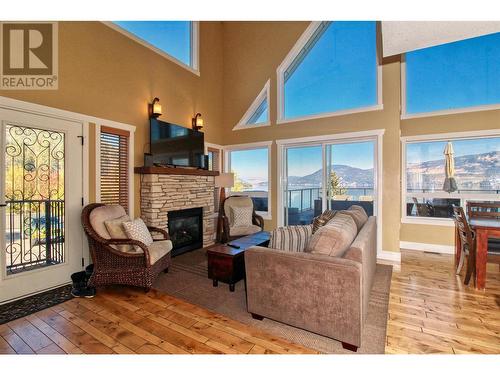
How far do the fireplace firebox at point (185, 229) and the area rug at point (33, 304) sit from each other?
5.47 ft

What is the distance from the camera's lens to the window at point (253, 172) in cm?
552

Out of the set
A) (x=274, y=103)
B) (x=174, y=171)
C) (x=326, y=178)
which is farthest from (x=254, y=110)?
(x=174, y=171)

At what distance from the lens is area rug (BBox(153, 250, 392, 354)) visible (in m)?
1.94

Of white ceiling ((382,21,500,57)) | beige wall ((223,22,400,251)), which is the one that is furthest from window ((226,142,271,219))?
white ceiling ((382,21,500,57))

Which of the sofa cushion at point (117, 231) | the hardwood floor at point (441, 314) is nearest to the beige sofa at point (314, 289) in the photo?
the hardwood floor at point (441, 314)

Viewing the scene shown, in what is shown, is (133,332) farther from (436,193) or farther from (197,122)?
(436,193)

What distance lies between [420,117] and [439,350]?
13.6 ft

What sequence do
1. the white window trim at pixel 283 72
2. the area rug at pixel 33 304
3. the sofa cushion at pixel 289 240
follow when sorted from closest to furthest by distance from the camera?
the sofa cushion at pixel 289 240 < the area rug at pixel 33 304 < the white window trim at pixel 283 72

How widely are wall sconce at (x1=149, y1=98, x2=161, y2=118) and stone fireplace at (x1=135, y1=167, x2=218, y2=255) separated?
934 millimetres

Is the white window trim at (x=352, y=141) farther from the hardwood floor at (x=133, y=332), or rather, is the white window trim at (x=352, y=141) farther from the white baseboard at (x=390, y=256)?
the hardwood floor at (x=133, y=332)

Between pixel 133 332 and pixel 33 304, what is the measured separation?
142 cm

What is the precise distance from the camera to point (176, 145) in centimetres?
448
